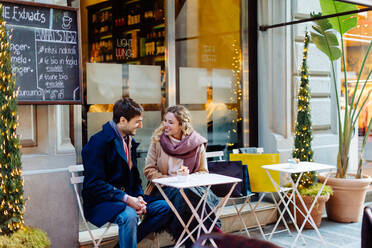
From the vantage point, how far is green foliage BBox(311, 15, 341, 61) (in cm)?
643

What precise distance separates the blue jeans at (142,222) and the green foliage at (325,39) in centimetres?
335

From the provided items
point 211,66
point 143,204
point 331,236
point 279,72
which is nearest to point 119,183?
point 143,204

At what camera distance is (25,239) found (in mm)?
3723

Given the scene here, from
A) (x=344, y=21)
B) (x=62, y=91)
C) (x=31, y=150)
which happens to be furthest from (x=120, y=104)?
(x=344, y=21)

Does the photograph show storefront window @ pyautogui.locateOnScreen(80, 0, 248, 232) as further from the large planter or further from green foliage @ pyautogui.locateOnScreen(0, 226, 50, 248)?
green foliage @ pyautogui.locateOnScreen(0, 226, 50, 248)

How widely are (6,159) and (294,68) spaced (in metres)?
4.43

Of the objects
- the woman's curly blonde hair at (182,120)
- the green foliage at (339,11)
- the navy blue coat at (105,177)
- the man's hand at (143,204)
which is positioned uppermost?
the green foliage at (339,11)

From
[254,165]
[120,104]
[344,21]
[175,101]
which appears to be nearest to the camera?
[120,104]

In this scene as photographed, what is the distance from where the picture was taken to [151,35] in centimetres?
595

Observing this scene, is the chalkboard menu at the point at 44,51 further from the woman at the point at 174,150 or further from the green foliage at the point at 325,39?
the green foliage at the point at 325,39

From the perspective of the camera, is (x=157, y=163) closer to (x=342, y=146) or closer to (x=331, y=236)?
(x=331, y=236)

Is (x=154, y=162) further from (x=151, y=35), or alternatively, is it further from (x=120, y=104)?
(x=151, y=35)

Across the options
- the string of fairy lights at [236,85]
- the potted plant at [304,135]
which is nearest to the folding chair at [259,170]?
the potted plant at [304,135]

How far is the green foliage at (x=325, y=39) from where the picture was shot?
643cm
